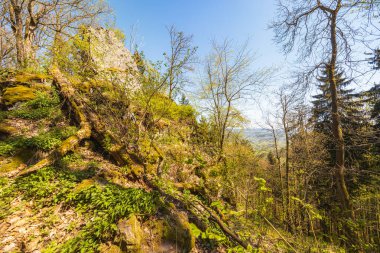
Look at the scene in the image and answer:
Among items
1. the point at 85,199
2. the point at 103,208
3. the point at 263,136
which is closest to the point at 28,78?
the point at 85,199

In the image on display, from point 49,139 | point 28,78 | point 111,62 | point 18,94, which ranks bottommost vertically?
point 49,139

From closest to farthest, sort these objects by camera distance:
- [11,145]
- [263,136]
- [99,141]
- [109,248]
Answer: [109,248] → [11,145] → [99,141] → [263,136]

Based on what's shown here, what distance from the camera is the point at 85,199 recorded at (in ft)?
10.4

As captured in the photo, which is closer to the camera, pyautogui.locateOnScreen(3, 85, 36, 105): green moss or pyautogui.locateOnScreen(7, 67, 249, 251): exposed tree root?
pyautogui.locateOnScreen(7, 67, 249, 251): exposed tree root

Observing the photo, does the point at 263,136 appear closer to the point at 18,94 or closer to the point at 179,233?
the point at 179,233

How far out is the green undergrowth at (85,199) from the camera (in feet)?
8.25

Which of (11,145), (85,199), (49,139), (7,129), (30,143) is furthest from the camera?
(7,129)

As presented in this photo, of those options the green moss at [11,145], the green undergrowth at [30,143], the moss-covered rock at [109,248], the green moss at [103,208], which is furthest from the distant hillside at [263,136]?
the green moss at [11,145]

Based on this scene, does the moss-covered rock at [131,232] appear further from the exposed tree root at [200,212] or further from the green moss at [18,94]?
the green moss at [18,94]

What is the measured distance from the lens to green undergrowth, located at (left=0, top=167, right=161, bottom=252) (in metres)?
2.51

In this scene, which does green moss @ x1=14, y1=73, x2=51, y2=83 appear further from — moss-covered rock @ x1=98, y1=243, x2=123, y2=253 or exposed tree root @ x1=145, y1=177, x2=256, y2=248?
moss-covered rock @ x1=98, y1=243, x2=123, y2=253

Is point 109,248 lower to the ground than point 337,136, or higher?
lower

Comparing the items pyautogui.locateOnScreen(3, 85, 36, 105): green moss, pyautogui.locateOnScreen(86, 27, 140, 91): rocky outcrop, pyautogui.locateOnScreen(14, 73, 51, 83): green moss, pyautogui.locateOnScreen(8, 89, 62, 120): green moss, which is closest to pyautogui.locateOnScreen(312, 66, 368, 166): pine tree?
pyautogui.locateOnScreen(86, 27, 140, 91): rocky outcrop

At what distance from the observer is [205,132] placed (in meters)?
11.3
